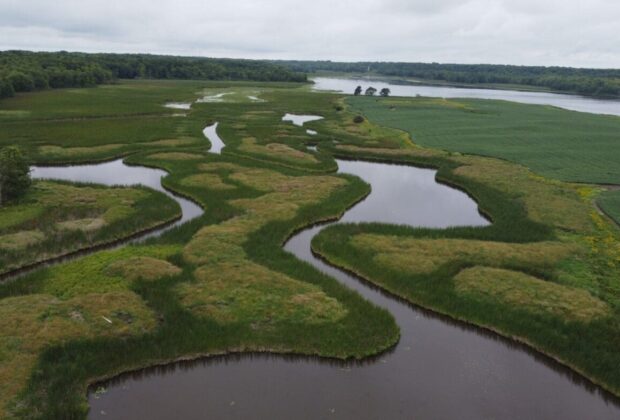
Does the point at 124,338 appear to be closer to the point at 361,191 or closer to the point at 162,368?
the point at 162,368

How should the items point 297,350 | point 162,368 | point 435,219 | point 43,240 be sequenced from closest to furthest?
point 162,368 < point 297,350 < point 43,240 < point 435,219

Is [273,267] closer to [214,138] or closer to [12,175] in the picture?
[12,175]

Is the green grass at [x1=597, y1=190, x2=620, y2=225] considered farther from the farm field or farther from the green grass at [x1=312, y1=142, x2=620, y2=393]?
the green grass at [x1=312, y1=142, x2=620, y2=393]

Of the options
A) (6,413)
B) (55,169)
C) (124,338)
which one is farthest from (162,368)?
(55,169)

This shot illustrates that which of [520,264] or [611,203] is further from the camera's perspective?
[611,203]

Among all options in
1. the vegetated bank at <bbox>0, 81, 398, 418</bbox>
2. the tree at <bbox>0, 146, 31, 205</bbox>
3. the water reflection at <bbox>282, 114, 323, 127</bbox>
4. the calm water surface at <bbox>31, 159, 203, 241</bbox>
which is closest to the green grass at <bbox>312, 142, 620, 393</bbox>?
the vegetated bank at <bbox>0, 81, 398, 418</bbox>

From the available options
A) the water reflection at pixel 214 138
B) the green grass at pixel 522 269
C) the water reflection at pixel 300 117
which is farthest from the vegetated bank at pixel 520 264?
the water reflection at pixel 300 117

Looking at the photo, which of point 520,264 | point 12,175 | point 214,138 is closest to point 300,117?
point 214,138
